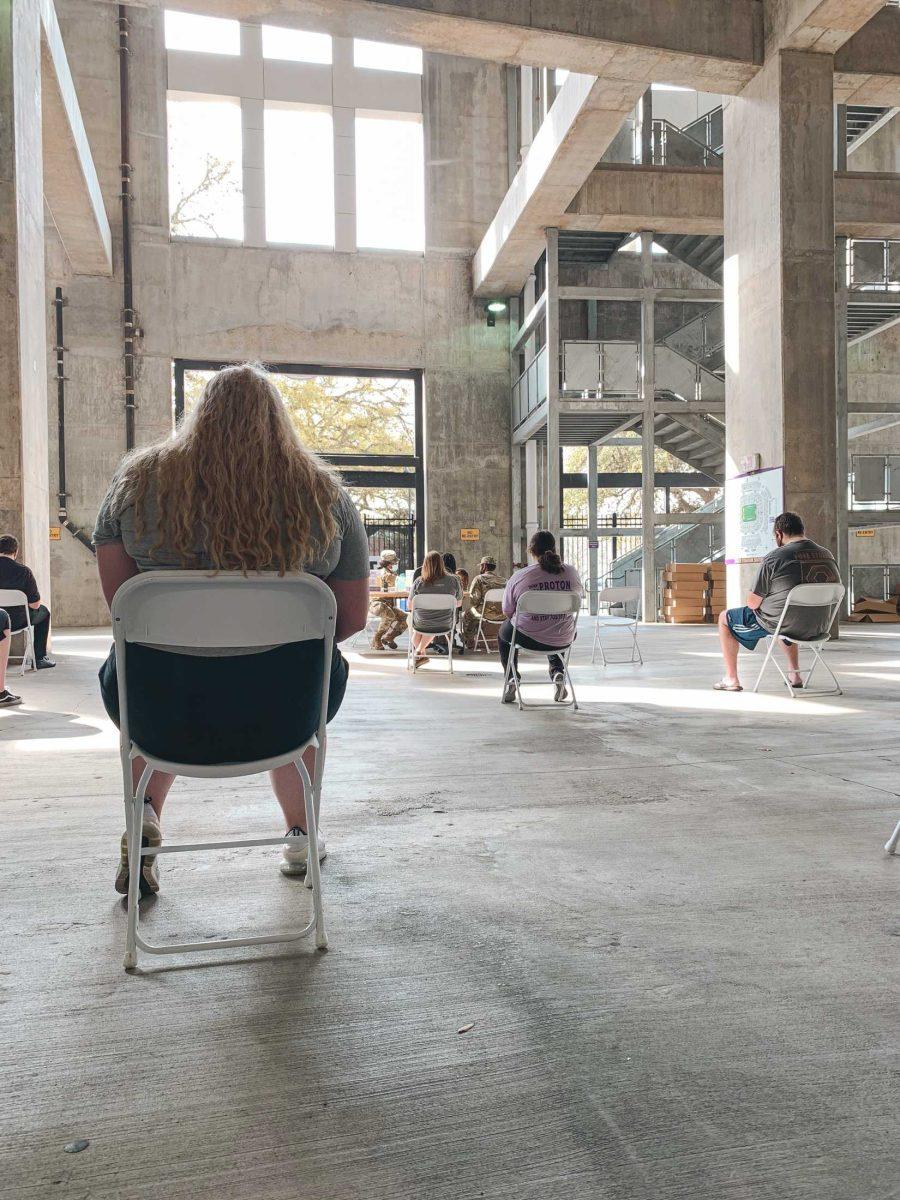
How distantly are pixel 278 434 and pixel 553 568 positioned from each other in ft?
12.9

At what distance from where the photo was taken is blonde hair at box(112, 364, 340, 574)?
2111mm

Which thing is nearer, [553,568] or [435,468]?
[553,568]

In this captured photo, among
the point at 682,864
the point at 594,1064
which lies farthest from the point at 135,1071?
the point at 682,864

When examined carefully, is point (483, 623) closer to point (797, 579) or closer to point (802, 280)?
point (797, 579)

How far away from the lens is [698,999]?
5.78 ft

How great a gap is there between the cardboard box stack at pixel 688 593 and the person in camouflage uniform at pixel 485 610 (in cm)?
606

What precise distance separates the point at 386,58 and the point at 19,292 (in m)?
11.5

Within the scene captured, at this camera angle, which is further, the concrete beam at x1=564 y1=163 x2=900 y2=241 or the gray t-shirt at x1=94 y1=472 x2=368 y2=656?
the concrete beam at x1=564 y1=163 x2=900 y2=241

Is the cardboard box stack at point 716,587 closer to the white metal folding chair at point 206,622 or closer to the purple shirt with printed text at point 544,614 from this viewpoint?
the purple shirt with printed text at point 544,614

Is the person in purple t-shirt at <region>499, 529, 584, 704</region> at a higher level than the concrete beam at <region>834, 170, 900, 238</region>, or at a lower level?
lower

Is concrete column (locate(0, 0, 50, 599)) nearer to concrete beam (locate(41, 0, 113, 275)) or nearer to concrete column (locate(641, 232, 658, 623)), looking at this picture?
concrete beam (locate(41, 0, 113, 275))

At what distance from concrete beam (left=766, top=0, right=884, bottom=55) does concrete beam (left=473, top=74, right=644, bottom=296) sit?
168cm

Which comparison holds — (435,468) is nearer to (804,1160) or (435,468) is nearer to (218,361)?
(218,361)

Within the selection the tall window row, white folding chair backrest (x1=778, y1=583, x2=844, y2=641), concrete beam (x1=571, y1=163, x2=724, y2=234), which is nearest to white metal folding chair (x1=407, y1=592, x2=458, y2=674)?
white folding chair backrest (x1=778, y1=583, x2=844, y2=641)
